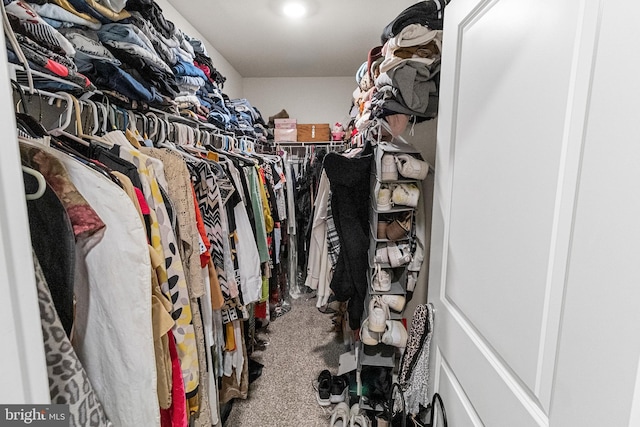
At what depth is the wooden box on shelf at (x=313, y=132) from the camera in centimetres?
368

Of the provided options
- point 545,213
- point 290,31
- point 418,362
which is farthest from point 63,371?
point 290,31

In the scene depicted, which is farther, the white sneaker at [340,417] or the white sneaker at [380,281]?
the white sneaker at [340,417]

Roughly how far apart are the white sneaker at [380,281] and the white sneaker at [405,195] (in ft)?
1.02

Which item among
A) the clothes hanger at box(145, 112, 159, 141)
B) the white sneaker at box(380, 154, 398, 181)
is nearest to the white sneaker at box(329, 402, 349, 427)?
the white sneaker at box(380, 154, 398, 181)

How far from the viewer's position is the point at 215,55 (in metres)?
2.96

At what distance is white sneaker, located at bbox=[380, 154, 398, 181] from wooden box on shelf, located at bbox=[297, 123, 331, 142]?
2.61 meters

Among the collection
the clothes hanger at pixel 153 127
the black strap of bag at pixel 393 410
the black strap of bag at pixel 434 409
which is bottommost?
the black strap of bag at pixel 393 410

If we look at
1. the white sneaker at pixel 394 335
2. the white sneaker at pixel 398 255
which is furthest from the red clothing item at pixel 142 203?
the white sneaker at pixel 394 335

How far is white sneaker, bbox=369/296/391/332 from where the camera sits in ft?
4.20

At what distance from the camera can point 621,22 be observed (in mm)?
371

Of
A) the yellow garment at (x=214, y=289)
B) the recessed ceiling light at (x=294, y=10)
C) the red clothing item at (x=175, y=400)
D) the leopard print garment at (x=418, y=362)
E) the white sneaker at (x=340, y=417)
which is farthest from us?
the recessed ceiling light at (x=294, y=10)

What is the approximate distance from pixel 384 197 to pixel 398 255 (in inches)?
10.0

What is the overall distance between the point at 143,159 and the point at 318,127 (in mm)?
3028

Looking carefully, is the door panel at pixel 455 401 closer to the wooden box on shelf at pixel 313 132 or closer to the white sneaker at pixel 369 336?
the white sneaker at pixel 369 336
